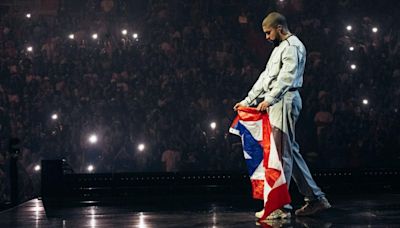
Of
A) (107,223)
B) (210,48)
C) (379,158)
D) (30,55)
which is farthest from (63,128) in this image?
(107,223)

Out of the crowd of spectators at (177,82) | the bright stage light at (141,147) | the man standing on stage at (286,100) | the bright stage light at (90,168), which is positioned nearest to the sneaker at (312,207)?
the man standing on stage at (286,100)

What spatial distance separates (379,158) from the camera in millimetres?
8570

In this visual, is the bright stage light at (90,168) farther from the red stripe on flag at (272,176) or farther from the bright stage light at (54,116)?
the red stripe on flag at (272,176)

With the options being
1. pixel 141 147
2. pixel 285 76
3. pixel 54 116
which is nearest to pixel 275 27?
pixel 285 76

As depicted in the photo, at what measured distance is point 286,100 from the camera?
3789mm

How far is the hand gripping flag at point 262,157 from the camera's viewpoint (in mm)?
3699

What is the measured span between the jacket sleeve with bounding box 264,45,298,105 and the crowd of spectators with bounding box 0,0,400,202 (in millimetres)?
4893

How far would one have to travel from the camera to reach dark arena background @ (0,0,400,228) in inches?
343

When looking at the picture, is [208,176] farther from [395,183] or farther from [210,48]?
[210,48]

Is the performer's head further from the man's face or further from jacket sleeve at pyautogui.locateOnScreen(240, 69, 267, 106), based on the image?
jacket sleeve at pyautogui.locateOnScreen(240, 69, 267, 106)

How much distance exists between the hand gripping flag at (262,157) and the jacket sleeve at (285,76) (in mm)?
218

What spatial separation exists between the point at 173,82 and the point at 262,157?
5661mm

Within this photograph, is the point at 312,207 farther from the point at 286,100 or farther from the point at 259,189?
the point at 286,100

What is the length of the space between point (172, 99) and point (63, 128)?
174 cm
